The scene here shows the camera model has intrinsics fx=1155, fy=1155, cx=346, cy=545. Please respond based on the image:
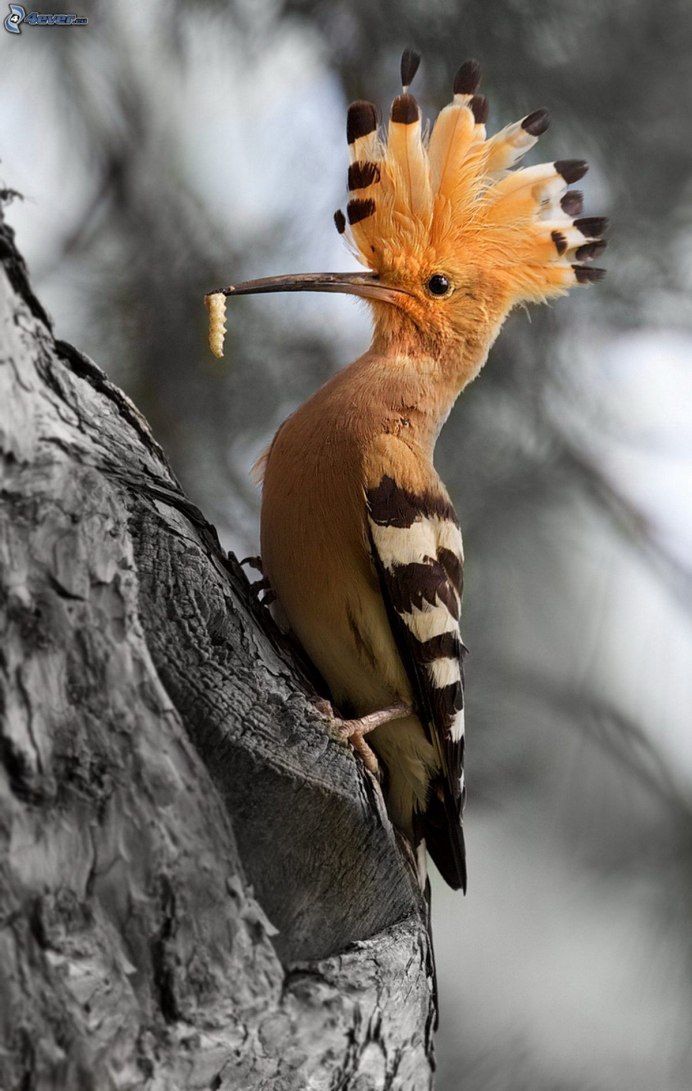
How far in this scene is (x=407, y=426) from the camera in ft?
4.90

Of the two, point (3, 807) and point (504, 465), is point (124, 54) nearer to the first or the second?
point (504, 465)

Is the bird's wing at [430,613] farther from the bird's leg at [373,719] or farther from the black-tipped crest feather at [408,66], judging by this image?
the black-tipped crest feather at [408,66]

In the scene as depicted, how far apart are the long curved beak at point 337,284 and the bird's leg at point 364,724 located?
571mm

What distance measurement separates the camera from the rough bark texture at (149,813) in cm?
81

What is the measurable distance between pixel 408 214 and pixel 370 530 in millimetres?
509

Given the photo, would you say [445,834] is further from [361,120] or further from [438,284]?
[361,120]

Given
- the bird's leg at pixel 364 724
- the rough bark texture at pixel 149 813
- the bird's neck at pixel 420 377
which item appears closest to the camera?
the rough bark texture at pixel 149 813

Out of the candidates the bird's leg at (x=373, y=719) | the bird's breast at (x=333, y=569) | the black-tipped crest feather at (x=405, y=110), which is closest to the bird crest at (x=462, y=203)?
the black-tipped crest feather at (x=405, y=110)

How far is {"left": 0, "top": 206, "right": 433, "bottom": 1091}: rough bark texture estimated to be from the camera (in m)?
0.81

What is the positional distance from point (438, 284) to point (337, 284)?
0.50ft

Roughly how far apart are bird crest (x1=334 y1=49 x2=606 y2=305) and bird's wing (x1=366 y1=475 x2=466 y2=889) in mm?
407

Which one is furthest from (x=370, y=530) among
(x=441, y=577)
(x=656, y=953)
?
(x=656, y=953)

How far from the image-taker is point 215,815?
36.3 inches

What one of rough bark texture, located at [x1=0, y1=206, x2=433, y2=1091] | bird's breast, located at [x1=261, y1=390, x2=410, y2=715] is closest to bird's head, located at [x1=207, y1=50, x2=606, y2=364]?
bird's breast, located at [x1=261, y1=390, x2=410, y2=715]
